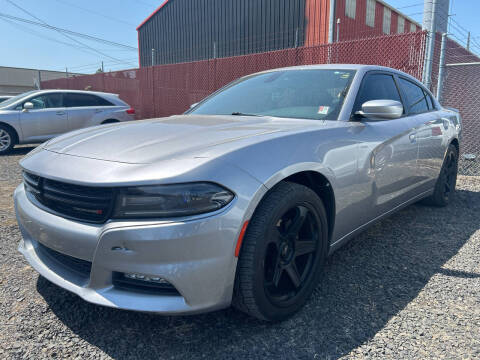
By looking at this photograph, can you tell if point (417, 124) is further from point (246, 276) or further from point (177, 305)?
point (177, 305)

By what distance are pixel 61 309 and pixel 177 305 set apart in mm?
879

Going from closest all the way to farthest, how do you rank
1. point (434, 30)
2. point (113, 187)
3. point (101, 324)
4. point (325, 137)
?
point (113, 187)
point (101, 324)
point (325, 137)
point (434, 30)

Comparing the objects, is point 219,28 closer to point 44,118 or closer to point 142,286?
point 44,118

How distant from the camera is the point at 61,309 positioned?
2141 mm

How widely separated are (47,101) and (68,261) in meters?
7.96

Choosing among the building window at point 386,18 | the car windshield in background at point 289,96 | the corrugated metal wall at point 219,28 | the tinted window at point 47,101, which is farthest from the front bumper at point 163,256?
the building window at point 386,18

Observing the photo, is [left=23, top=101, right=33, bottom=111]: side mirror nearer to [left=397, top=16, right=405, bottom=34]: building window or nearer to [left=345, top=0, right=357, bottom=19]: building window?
[left=345, top=0, right=357, bottom=19]: building window

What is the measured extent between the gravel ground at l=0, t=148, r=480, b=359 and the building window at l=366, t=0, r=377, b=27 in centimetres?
1740

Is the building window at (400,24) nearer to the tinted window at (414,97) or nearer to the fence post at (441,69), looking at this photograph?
the fence post at (441,69)

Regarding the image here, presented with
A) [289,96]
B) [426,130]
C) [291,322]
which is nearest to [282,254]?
[291,322]

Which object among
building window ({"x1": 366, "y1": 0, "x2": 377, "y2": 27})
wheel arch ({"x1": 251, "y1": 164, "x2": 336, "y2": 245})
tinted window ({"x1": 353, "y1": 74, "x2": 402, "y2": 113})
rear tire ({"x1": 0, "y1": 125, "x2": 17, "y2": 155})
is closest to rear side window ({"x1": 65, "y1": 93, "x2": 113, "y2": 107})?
rear tire ({"x1": 0, "y1": 125, "x2": 17, "y2": 155})

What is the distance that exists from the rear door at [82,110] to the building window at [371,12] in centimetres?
1375

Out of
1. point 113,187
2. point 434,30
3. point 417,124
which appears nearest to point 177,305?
point 113,187

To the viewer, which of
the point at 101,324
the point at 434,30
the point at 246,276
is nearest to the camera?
the point at 246,276
